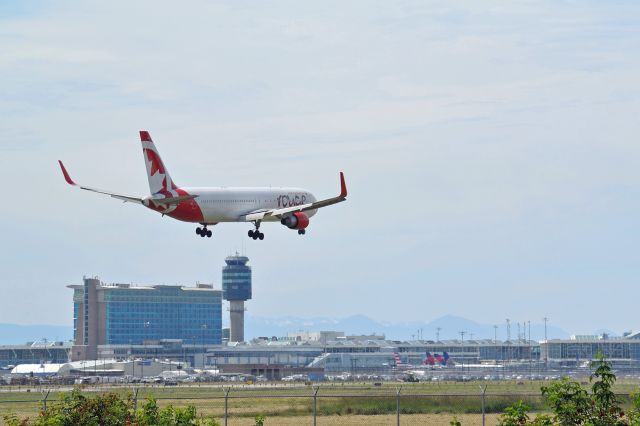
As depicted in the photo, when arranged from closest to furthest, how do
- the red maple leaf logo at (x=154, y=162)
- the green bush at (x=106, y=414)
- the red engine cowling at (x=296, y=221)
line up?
the green bush at (x=106, y=414) → the red maple leaf logo at (x=154, y=162) → the red engine cowling at (x=296, y=221)

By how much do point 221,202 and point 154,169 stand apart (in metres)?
5.30

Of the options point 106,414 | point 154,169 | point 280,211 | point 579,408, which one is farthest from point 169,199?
point 579,408

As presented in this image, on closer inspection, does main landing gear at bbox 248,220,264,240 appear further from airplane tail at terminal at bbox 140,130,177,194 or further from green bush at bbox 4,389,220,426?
green bush at bbox 4,389,220,426

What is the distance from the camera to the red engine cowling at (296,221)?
86062 millimetres

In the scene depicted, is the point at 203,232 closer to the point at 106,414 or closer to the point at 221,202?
the point at 221,202

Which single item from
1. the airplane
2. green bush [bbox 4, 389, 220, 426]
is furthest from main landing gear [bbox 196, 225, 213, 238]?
green bush [bbox 4, 389, 220, 426]

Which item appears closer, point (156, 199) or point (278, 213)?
point (156, 199)

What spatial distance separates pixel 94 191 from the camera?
81.8 meters

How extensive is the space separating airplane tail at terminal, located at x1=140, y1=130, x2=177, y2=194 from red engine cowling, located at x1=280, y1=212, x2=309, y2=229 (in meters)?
8.56

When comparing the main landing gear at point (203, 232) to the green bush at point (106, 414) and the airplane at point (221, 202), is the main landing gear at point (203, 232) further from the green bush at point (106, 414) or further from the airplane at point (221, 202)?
the green bush at point (106, 414)

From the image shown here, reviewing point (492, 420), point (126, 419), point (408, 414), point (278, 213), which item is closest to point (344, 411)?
point (408, 414)

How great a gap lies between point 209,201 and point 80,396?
5659cm

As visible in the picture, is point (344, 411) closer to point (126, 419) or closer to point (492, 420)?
point (492, 420)

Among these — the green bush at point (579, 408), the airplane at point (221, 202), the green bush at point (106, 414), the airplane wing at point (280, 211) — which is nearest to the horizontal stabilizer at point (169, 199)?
the airplane at point (221, 202)
